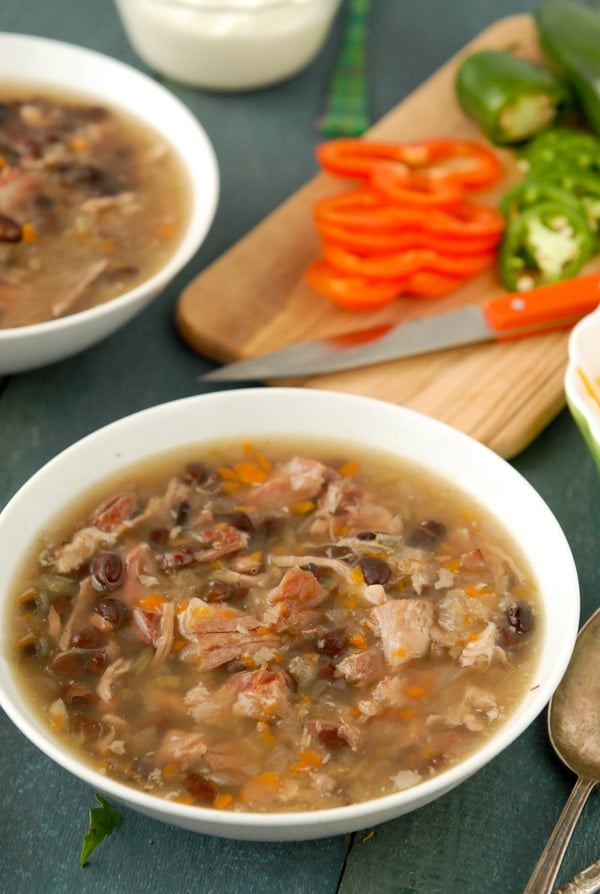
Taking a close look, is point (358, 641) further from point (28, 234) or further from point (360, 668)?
point (28, 234)

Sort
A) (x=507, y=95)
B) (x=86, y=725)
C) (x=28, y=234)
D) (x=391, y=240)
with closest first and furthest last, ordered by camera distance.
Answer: (x=86, y=725) → (x=28, y=234) → (x=391, y=240) → (x=507, y=95)

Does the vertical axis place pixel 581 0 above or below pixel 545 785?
above

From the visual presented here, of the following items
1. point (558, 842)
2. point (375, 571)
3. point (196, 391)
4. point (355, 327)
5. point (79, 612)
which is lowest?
point (196, 391)

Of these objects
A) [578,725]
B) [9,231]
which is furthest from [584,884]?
[9,231]

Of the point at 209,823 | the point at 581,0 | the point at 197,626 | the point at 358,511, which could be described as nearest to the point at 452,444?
the point at 358,511

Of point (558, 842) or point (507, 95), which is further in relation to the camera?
point (507, 95)

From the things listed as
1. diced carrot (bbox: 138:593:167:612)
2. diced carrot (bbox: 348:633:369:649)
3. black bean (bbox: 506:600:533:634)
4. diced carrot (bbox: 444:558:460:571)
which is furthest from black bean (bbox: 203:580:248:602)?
black bean (bbox: 506:600:533:634)

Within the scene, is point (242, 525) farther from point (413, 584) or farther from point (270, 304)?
point (270, 304)

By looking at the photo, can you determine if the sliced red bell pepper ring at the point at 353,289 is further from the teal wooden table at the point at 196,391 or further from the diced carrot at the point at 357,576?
the diced carrot at the point at 357,576
